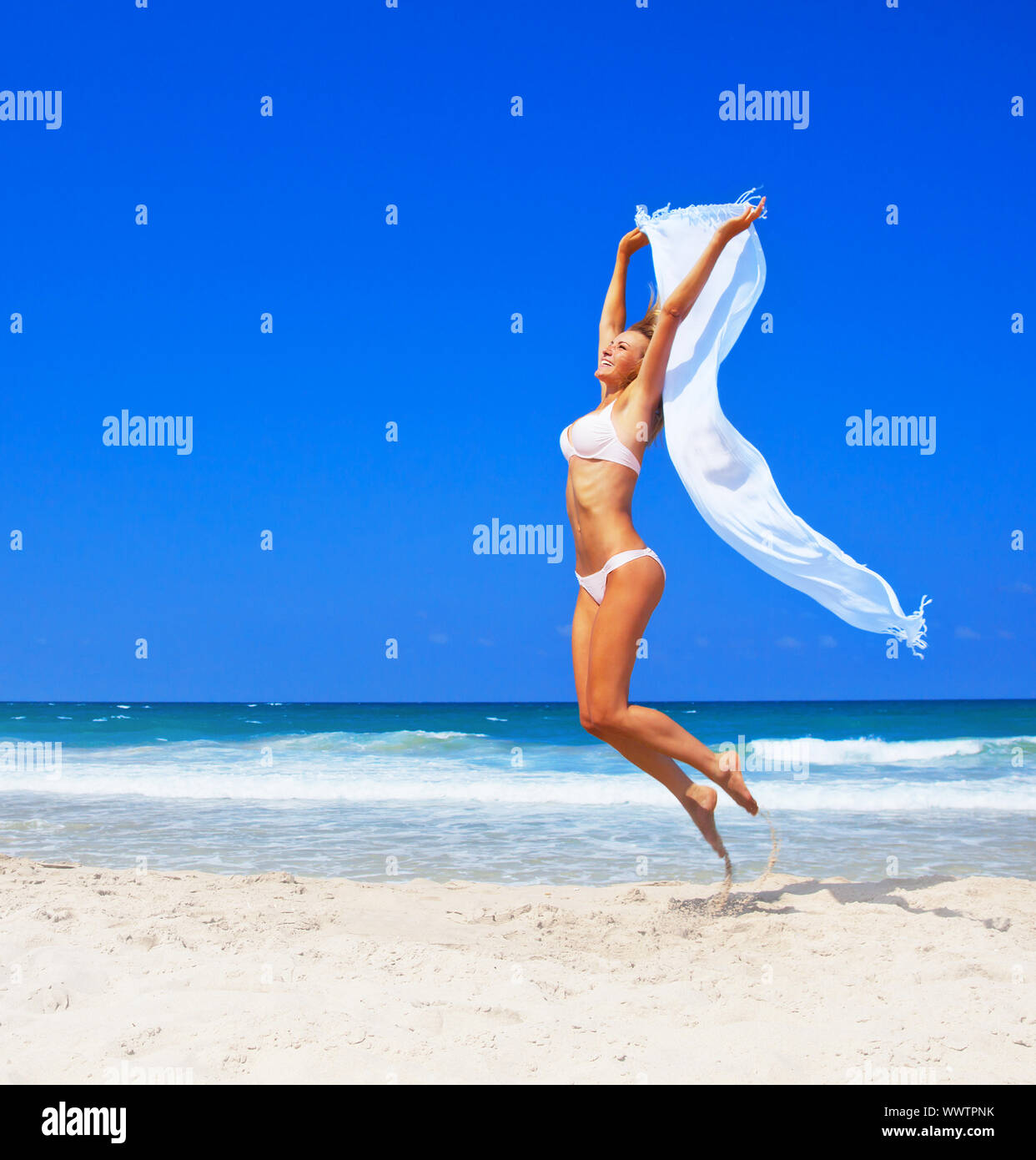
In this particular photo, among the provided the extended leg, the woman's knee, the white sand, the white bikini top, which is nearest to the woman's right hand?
the white bikini top

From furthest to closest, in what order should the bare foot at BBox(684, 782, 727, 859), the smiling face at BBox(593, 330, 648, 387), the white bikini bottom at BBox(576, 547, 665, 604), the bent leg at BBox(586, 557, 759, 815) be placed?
the smiling face at BBox(593, 330, 648, 387) < the bare foot at BBox(684, 782, 727, 859) < the white bikini bottom at BBox(576, 547, 665, 604) < the bent leg at BBox(586, 557, 759, 815)

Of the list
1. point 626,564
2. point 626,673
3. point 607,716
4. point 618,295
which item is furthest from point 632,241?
point 607,716

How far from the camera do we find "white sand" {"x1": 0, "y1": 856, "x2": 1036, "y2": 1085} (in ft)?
8.73

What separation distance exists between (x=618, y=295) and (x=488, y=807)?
24.7 feet

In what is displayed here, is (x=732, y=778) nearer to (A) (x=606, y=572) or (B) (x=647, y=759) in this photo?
(B) (x=647, y=759)

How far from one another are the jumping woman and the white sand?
32.7 inches

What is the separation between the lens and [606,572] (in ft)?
14.3

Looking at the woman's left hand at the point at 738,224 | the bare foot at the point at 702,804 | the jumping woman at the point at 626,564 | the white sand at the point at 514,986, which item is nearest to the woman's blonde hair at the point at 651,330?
the jumping woman at the point at 626,564

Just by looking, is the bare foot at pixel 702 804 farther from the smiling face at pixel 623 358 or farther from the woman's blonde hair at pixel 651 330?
the smiling face at pixel 623 358

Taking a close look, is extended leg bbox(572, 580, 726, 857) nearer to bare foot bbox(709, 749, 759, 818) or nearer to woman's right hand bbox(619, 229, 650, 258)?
bare foot bbox(709, 749, 759, 818)

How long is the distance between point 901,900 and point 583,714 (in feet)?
7.23

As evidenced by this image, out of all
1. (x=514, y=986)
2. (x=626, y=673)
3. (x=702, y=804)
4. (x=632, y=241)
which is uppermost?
(x=632, y=241)

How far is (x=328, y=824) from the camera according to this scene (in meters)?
9.12
